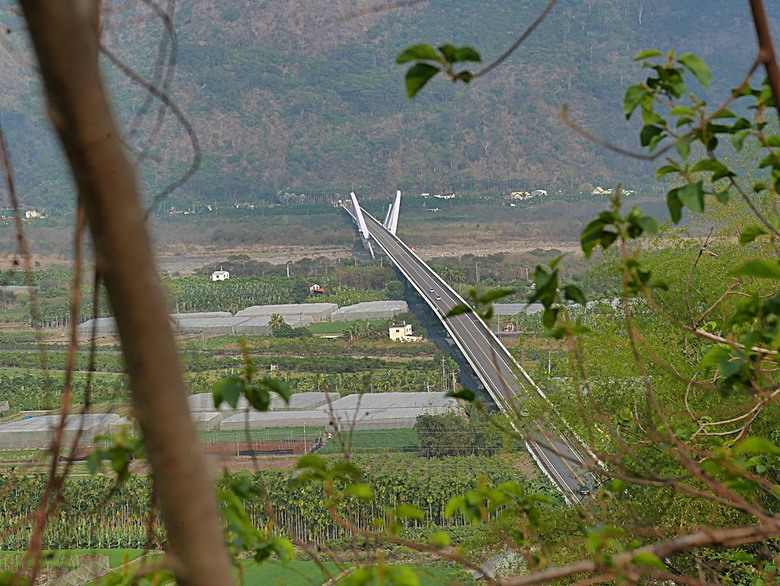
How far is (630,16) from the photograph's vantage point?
133 ft

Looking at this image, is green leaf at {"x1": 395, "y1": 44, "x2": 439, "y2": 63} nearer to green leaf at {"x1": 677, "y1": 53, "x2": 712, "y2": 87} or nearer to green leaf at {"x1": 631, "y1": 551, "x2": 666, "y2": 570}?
green leaf at {"x1": 677, "y1": 53, "x2": 712, "y2": 87}

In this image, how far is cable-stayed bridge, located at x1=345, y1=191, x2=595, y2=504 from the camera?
5264 mm

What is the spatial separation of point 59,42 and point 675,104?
62 centimetres

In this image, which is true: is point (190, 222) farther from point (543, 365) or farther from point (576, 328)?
point (576, 328)

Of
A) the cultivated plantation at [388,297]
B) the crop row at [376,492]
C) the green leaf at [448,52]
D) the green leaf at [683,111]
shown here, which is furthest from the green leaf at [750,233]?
the crop row at [376,492]

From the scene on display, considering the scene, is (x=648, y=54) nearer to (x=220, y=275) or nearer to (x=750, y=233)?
(x=750, y=233)

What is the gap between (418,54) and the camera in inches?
23.5

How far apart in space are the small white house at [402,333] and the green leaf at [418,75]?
1930 centimetres

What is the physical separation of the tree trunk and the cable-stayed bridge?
0.42 metres

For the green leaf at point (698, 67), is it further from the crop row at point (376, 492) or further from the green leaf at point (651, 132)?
the crop row at point (376, 492)

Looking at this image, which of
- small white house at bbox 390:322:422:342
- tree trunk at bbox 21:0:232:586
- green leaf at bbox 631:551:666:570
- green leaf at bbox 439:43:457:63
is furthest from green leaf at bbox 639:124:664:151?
small white house at bbox 390:322:422:342

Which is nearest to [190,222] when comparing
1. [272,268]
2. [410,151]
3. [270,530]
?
[272,268]

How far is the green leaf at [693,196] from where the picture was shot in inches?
A: 26.5

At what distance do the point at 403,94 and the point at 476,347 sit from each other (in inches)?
906
